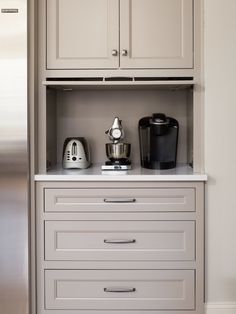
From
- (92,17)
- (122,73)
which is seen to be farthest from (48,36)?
(122,73)

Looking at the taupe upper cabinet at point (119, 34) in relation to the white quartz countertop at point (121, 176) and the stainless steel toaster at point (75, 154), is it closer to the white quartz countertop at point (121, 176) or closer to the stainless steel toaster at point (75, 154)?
the stainless steel toaster at point (75, 154)

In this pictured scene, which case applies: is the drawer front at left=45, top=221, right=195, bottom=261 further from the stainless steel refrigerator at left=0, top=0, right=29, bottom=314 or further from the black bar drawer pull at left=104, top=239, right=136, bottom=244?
the stainless steel refrigerator at left=0, top=0, right=29, bottom=314

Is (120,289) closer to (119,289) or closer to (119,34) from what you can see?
(119,289)

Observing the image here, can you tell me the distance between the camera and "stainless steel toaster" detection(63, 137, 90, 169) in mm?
2955

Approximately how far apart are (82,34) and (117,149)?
0.70m

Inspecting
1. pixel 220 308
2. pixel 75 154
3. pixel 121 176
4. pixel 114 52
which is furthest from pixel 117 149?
pixel 220 308

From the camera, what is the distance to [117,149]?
9.72ft

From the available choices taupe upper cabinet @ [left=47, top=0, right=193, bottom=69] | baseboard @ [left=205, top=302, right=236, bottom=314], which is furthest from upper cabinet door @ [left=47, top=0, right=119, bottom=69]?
baseboard @ [left=205, top=302, right=236, bottom=314]

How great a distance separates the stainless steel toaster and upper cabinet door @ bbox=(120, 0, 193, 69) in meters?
0.56

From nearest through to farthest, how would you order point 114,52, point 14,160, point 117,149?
point 14,160
point 114,52
point 117,149

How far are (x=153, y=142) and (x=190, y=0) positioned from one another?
2.75 ft

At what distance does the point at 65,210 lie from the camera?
8.72 ft

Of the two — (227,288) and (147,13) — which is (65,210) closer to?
(227,288)

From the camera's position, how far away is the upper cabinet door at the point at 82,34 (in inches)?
108
